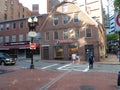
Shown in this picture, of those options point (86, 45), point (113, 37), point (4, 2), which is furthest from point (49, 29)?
point (113, 37)

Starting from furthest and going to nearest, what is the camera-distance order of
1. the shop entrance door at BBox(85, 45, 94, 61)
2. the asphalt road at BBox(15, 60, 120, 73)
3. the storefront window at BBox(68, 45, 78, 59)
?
the storefront window at BBox(68, 45, 78, 59) < the shop entrance door at BBox(85, 45, 94, 61) < the asphalt road at BBox(15, 60, 120, 73)

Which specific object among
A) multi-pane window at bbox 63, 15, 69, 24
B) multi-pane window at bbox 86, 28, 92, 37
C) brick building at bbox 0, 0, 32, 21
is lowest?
multi-pane window at bbox 86, 28, 92, 37

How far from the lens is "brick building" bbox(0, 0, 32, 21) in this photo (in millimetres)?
58509

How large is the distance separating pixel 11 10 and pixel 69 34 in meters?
28.0

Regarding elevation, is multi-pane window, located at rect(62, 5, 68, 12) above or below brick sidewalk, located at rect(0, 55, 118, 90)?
above

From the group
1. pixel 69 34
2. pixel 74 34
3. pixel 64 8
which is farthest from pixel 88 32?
pixel 64 8

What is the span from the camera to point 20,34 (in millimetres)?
48031

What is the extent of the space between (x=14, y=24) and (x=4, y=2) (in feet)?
42.3

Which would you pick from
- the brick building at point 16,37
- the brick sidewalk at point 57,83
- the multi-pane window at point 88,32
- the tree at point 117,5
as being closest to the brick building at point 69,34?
the multi-pane window at point 88,32

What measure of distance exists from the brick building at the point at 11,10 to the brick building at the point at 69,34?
66.4 ft

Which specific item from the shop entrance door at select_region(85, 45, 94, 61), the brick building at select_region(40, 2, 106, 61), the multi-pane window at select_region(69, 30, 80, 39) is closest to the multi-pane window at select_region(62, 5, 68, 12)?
the brick building at select_region(40, 2, 106, 61)

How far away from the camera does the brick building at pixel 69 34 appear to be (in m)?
37.7

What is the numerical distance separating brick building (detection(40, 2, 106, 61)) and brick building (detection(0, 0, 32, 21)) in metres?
20.2

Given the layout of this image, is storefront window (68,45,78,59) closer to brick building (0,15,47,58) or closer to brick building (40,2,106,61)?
brick building (40,2,106,61)
